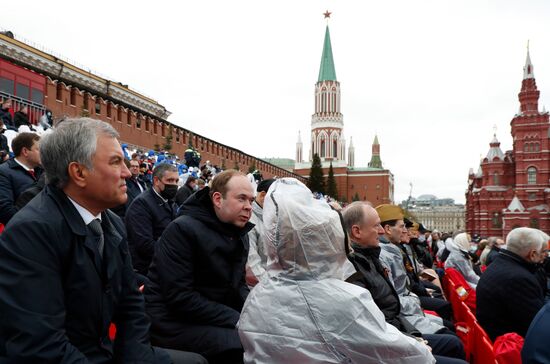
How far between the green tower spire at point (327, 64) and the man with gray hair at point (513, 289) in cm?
9779

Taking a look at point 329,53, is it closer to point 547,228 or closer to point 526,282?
point 547,228

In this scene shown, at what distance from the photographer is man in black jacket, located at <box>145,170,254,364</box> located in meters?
2.82

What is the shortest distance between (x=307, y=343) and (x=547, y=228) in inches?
2456

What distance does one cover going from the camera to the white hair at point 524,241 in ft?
12.8

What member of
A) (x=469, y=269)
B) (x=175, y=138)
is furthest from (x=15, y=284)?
(x=175, y=138)

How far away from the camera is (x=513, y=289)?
3717 millimetres

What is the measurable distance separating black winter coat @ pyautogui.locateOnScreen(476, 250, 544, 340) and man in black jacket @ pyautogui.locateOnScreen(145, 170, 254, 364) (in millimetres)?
2305

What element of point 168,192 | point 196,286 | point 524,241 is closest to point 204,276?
point 196,286

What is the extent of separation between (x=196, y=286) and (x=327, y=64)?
10084cm

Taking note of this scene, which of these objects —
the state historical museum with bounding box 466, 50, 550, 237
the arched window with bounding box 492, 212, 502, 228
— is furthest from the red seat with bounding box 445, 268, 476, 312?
the arched window with bounding box 492, 212, 502, 228

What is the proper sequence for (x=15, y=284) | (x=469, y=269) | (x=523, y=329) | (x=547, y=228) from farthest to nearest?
(x=547, y=228)
(x=469, y=269)
(x=523, y=329)
(x=15, y=284)

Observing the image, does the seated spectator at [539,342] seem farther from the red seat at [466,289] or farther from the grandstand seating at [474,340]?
the red seat at [466,289]

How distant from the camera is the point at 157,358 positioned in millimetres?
2250

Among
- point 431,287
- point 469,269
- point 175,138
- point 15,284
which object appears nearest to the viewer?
point 15,284
